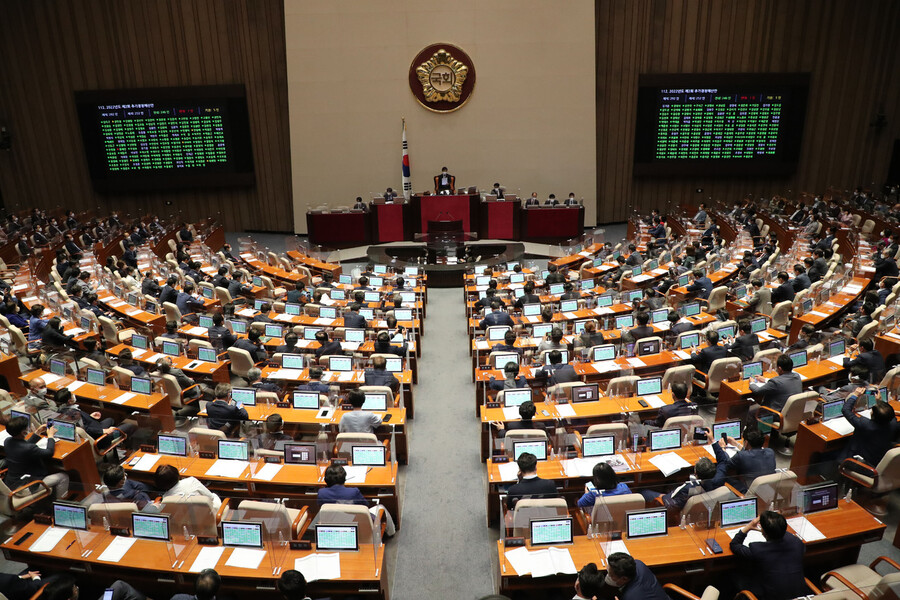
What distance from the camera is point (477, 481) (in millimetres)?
7344

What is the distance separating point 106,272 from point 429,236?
8411 mm

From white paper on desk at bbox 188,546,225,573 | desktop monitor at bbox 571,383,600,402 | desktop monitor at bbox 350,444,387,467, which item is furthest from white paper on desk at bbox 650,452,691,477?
white paper on desk at bbox 188,546,225,573

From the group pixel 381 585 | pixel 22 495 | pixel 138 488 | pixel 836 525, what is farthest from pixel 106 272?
pixel 836 525

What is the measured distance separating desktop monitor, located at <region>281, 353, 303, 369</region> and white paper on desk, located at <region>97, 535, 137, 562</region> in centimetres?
383

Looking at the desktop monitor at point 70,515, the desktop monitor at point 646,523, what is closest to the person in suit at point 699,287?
the desktop monitor at point 646,523

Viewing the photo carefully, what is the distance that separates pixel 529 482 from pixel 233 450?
3097mm

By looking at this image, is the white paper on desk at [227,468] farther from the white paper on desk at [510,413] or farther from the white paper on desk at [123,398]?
the white paper on desk at [510,413]

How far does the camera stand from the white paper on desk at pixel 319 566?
472 cm

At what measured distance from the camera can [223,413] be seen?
23.2 ft

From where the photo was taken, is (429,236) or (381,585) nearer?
(381,585)

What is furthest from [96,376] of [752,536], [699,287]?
[699,287]

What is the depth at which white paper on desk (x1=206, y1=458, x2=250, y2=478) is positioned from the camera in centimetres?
618

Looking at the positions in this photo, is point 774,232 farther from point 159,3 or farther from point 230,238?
point 159,3

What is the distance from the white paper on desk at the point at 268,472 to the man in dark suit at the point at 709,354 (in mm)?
5617
